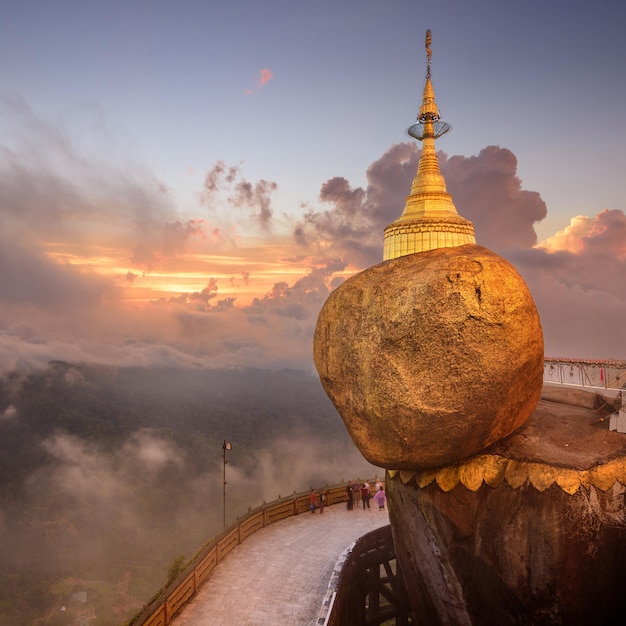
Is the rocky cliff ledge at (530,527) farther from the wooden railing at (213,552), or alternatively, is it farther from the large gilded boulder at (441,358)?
the wooden railing at (213,552)

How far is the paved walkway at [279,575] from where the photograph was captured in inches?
606

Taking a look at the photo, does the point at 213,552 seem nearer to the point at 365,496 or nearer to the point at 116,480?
the point at 365,496

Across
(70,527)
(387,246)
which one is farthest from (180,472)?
(387,246)

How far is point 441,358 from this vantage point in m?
9.93

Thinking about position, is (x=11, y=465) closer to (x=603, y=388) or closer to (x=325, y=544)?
(x=325, y=544)

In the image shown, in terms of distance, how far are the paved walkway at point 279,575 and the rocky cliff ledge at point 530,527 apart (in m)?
5.68

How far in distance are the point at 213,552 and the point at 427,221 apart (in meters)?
14.0

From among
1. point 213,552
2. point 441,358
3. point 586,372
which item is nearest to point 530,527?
point 441,358

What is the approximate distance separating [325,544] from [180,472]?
370 ft

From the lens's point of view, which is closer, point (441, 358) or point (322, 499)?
point (441, 358)

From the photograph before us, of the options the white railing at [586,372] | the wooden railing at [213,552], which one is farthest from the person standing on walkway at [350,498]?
the white railing at [586,372]

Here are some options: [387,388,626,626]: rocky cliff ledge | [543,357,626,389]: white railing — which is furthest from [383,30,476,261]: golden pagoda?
[387,388,626,626]: rocky cliff ledge

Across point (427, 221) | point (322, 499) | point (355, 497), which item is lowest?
point (355, 497)

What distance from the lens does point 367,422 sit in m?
11.0
